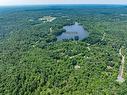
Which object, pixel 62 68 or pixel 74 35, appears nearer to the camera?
pixel 62 68

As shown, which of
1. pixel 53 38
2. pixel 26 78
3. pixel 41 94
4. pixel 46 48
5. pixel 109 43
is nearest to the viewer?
pixel 41 94

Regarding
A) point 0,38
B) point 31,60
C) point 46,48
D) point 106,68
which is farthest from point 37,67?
point 0,38

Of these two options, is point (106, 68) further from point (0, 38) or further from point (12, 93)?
point (0, 38)

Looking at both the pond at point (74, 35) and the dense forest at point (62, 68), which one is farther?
the pond at point (74, 35)

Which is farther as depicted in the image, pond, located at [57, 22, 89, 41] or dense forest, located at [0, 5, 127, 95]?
pond, located at [57, 22, 89, 41]

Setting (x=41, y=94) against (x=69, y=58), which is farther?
(x=69, y=58)

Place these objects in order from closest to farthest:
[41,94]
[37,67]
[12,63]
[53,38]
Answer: [41,94]
[37,67]
[12,63]
[53,38]

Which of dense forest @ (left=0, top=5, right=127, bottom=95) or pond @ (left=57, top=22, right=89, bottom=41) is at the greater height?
dense forest @ (left=0, top=5, right=127, bottom=95)

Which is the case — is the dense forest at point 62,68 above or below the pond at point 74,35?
above

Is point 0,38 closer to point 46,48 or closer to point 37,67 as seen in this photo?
point 46,48

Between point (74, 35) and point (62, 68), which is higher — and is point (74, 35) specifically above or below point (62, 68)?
below
